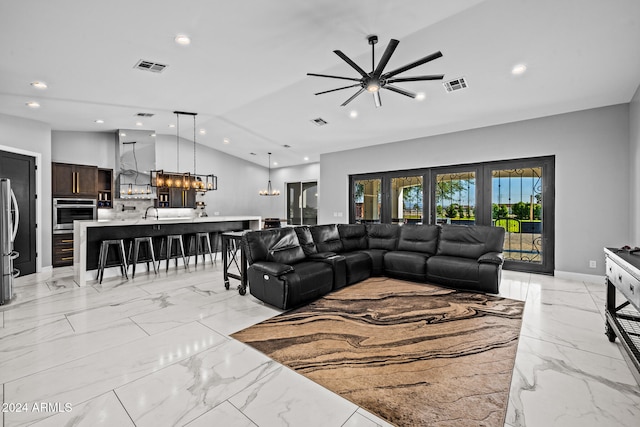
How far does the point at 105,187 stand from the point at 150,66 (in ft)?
15.7

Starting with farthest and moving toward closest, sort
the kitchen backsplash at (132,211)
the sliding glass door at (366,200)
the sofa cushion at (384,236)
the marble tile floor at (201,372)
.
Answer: the sliding glass door at (366,200)
the kitchen backsplash at (132,211)
the sofa cushion at (384,236)
the marble tile floor at (201,372)

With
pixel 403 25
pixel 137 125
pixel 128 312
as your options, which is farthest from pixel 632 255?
pixel 137 125

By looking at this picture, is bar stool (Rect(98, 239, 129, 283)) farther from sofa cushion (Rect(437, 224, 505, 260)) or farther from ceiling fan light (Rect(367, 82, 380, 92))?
sofa cushion (Rect(437, 224, 505, 260))

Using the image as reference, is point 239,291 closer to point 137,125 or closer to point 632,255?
point 632,255

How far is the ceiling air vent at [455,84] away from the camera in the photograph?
4.35 meters

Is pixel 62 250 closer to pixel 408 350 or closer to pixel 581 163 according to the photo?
pixel 408 350

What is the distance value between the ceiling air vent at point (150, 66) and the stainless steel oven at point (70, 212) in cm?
417

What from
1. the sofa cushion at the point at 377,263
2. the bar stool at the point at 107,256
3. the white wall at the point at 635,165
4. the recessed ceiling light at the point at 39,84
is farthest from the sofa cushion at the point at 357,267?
the recessed ceiling light at the point at 39,84

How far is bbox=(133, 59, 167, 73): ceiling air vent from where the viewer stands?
388cm

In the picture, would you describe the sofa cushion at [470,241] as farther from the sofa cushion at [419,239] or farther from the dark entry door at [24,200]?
the dark entry door at [24,200]

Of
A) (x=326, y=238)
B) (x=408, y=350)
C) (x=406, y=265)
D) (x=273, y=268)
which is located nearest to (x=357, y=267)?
(x=326, y=238)

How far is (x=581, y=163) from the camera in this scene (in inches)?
190

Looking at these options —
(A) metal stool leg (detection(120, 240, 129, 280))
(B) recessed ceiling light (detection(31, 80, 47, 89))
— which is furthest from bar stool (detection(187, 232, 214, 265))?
(B) recessed ceiling light (detection(31, 80, 47, 89))

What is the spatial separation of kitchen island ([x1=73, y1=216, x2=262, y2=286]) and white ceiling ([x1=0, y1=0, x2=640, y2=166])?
2194 millimetres
